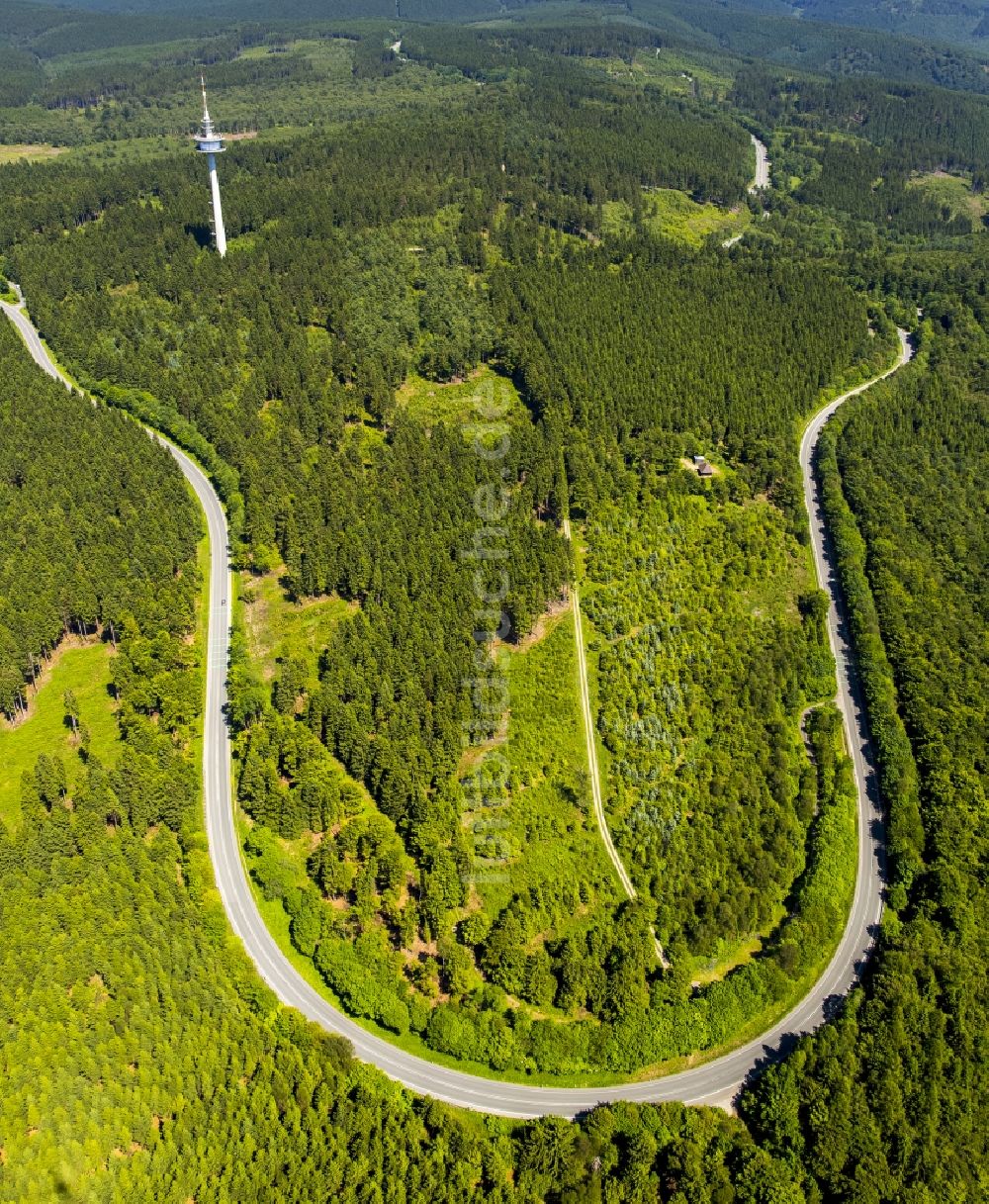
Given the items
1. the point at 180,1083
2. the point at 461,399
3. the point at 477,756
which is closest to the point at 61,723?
the point at 477,756

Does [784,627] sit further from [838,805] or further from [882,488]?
[882,488]

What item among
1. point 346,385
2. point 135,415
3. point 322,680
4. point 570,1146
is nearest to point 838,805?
point 570,1146

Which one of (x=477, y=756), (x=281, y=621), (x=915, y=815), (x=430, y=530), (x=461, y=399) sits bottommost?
(x=915, y=815)

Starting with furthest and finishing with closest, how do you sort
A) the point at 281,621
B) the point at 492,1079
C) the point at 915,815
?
the point at 281,621 → the point at 915,815 → the point at 492,1079

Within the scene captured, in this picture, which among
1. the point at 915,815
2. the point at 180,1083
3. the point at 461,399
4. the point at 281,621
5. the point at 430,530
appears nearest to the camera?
the point at 180,1083

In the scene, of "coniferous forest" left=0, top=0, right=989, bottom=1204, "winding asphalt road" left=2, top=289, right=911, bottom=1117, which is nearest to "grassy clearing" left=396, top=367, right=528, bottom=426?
"coniferous forest" left=0, top=0, right=989, bottom=1204

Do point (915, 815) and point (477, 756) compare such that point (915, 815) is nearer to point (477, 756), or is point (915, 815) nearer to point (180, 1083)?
point (477, 756)
